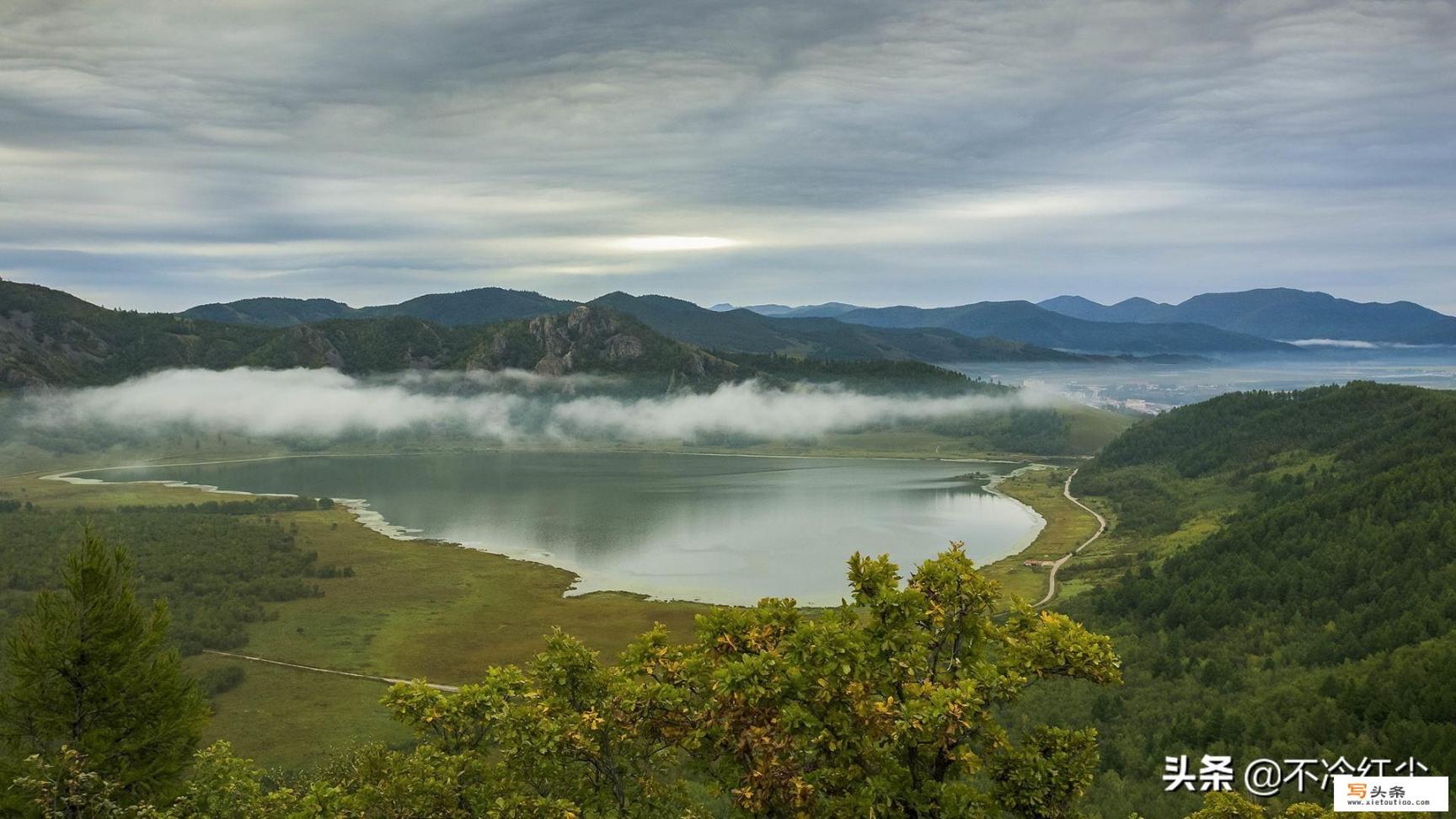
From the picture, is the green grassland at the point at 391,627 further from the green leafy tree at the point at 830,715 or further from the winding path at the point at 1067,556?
the green leafy tree at the point at 830,715

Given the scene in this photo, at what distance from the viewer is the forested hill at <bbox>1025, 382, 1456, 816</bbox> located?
48062mm

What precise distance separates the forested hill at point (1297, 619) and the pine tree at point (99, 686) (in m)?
37.8

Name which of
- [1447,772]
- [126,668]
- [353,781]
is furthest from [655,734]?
[1447,772]

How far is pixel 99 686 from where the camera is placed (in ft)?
84.7

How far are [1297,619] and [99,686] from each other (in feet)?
271

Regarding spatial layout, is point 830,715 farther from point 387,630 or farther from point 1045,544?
point 1045,544

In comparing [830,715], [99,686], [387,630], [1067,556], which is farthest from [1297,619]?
[387,630]

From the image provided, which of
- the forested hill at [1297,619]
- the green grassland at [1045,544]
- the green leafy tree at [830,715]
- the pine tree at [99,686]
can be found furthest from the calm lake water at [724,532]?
the green leafy tree at [830,715]

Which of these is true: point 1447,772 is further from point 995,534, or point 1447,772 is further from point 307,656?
point 995,534

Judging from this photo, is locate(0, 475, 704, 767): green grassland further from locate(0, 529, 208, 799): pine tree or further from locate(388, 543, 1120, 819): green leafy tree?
locate(388, 543, 1120, 819): green leafy tree

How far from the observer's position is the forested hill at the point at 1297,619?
4806 centimetres

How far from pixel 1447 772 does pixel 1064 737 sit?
35.6m

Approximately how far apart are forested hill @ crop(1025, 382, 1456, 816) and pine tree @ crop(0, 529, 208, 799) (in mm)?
37815

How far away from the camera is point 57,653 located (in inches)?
992
